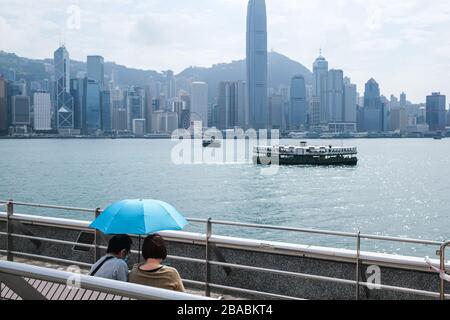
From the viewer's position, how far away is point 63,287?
11.6ft

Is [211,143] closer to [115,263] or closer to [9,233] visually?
[9,233]

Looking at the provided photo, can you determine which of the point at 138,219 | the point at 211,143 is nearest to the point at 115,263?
the point at 138,219

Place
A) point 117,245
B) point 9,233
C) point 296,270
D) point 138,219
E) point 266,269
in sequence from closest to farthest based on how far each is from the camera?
point 117,245 → point 138,219 → point 266,269 → point 296,270 → point 9,233

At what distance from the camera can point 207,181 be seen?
250 feet

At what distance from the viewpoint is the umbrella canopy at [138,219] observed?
6195 mm

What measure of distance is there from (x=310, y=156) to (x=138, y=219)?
9848 centimetres

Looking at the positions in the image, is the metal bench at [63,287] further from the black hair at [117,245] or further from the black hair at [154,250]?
the black hair at [117,245]

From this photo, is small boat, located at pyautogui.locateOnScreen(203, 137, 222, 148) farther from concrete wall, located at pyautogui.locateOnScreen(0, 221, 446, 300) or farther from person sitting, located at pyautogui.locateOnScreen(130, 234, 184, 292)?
person sitting, located at pyautogui.locateOnScreen(130, 234, 184, 292)

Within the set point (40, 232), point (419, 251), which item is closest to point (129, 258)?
point (40, 232)

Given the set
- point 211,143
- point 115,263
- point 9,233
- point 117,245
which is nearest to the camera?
point 115,263

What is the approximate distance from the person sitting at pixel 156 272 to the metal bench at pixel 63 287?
4.22 feet
